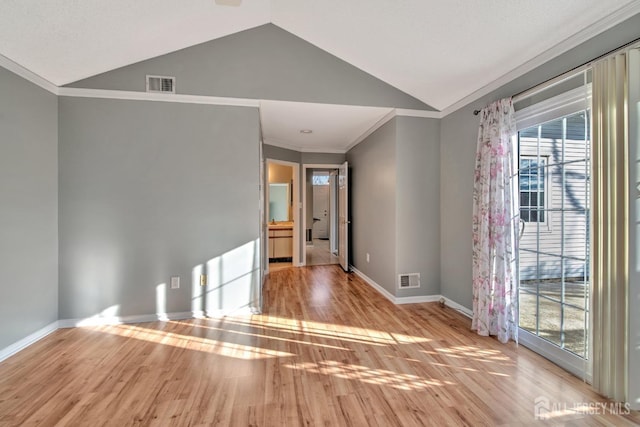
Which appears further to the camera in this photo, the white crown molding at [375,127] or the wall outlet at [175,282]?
the white crown molding at [375,127]

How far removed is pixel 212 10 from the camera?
268 cm

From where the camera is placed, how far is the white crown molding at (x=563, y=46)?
68.1 inches

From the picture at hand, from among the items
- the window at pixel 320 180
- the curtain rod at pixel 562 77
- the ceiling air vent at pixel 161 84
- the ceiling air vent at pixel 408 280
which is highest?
the ceiling air vent at pixel 161 84

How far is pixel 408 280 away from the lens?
3625 mm

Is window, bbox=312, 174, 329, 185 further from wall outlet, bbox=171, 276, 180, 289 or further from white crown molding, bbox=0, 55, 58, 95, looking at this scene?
white crown molding, bbox=0, 55, 58, 95

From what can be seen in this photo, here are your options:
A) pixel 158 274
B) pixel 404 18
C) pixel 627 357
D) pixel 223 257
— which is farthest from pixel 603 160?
pixel 158 274

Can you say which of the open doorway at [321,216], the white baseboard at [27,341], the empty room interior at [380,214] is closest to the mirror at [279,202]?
the open doorway at [321,216]

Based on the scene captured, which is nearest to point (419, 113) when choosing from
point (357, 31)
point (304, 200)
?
point (357, 31)

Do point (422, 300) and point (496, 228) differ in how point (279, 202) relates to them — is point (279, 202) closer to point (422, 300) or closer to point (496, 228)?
point (422, 300)

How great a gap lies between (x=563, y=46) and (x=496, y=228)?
1.55m

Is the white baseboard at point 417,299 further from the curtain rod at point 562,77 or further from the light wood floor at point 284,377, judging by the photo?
the curtain rod at point 562,77

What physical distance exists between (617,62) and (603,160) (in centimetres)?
61

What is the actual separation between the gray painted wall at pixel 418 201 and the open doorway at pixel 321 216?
2.01 metres

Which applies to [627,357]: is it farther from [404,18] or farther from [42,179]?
[42,179]
